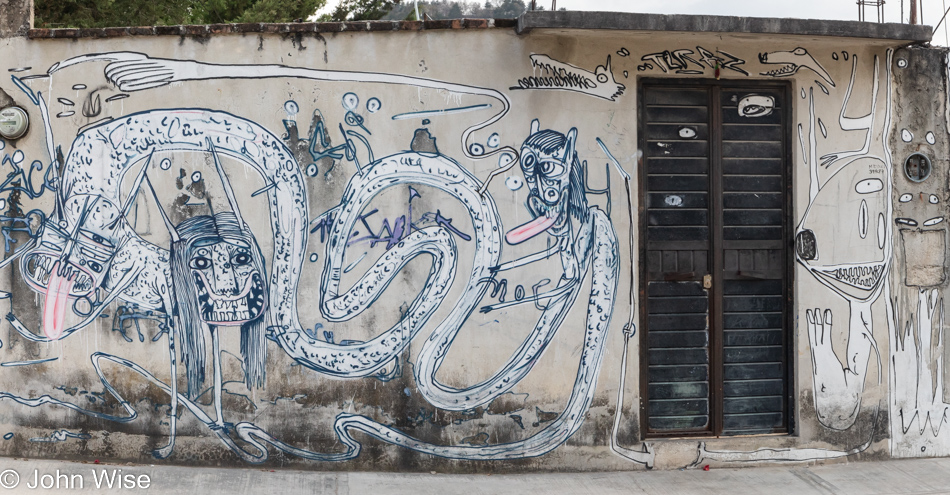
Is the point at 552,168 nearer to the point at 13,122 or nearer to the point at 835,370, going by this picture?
the point at 835,370

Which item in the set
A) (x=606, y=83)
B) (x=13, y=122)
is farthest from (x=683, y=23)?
(x=13, y=122)

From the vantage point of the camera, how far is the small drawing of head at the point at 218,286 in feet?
17.4

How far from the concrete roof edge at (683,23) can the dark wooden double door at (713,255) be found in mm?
593

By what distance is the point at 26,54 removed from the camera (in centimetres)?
528

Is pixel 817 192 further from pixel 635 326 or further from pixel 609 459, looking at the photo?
pixel 609 459

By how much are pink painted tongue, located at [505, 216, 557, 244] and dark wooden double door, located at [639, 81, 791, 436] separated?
72 centimetres

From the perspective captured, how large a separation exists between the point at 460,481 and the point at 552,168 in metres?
2.27

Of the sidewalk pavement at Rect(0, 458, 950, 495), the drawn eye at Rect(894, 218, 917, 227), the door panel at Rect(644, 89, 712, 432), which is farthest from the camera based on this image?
the drawn eye at Rect(894, 218, 917, 227)

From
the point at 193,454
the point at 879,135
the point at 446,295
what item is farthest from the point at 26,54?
the point at 879,135

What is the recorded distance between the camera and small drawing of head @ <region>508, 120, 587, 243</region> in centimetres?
545

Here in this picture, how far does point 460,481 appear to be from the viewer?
5328mm

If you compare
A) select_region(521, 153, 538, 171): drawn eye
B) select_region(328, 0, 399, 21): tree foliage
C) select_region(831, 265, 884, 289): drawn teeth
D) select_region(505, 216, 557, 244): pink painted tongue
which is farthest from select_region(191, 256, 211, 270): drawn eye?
select_region(328, 0, 399, 21): tree foliage

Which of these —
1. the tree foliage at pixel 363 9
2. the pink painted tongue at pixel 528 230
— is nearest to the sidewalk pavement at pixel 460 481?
the pink painted tongue at pixel 528 230

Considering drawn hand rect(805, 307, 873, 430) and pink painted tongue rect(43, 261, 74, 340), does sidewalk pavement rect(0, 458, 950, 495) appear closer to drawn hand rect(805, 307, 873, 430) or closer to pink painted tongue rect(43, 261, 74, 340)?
drawn hand rect(805, 307, 873, 430)
